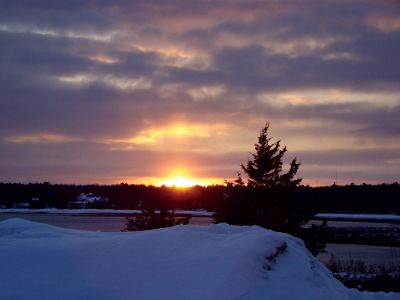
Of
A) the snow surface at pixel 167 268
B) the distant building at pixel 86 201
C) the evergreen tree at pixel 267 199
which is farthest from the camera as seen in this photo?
the distant building at pixel 86 201

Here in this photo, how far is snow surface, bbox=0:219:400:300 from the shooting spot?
18.0 feet

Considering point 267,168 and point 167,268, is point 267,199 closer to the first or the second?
point 267,168

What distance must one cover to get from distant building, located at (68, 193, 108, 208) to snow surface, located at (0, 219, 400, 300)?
117 metres

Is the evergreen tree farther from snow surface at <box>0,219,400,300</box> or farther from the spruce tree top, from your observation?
snow surface at <box>0,219,400,300</box>

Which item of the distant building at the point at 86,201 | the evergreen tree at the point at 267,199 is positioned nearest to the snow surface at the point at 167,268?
the evergreen tree at the point at 267,199

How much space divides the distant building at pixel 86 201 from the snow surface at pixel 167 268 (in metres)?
117

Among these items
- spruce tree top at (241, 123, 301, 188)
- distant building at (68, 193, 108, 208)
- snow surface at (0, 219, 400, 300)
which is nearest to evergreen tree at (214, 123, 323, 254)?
spruce tree top at (241, 123, 301, 188)

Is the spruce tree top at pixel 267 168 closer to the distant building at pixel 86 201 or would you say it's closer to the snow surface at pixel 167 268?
the snow surface at pixel 167 268

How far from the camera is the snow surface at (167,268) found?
18.0 feet

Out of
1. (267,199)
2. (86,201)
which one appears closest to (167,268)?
(267,199)

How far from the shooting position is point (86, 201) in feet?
422

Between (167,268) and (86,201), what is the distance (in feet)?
413

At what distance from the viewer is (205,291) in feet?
17.3

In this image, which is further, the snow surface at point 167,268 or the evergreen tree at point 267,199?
the evergreen tree at point 267,199
